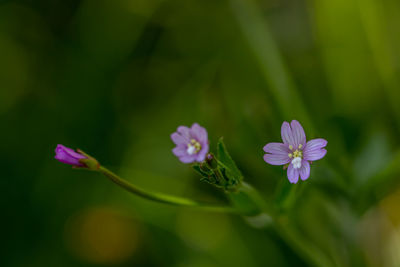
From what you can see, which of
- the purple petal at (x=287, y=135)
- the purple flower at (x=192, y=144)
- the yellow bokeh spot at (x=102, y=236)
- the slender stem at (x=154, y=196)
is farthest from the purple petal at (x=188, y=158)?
the yellow bokeh spot at (x=102, y=236)

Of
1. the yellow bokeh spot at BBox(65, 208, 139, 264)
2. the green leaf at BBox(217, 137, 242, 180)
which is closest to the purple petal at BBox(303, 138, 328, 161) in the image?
the green leaf at BBox(217, 137, 242, 180)

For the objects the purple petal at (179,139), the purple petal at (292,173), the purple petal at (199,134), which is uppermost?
the purple petal at (292,173)

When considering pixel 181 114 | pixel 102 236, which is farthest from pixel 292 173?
pixel 102 236

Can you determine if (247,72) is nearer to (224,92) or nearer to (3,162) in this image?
(224,92)

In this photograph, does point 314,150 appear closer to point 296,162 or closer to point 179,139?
point 296,162

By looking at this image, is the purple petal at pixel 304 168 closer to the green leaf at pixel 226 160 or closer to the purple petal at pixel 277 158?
Result: the purple petal at pixel 277 158

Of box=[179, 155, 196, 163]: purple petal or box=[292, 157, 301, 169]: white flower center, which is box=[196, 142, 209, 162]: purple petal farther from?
box=[292, 157, 301, 169]: white flower center
